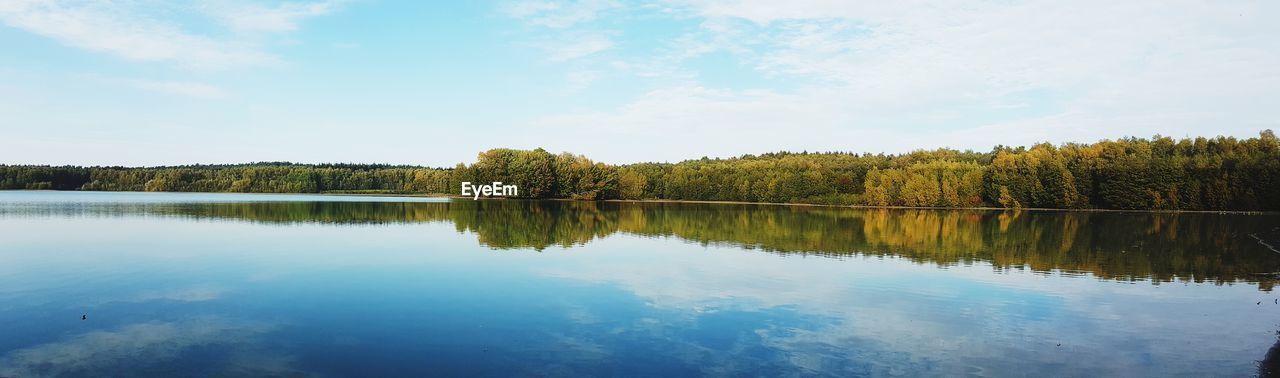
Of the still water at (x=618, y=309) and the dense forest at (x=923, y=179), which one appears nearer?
the still water at (x=618, y=309)

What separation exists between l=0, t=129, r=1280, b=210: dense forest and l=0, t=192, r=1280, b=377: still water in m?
62.8

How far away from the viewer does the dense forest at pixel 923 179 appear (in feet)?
264

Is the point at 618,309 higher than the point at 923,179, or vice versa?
the point at 923,179

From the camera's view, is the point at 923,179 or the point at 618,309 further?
the point at 923,179

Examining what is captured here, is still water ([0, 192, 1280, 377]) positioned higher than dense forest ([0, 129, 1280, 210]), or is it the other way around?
dense forest ([0, 129, 1280, 210])

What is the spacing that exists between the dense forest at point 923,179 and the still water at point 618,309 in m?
62.8

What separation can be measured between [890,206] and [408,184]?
4213 inches

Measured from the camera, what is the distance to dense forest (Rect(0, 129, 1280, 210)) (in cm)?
8038

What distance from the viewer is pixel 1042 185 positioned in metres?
87.9

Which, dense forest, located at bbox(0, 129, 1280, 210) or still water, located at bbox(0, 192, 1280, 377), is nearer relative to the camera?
still water, located at bbox(0, 192, 1280, 377)

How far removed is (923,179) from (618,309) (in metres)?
87.0

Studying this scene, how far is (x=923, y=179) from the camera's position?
306 ft

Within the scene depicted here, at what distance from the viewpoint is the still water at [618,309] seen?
10648 mm

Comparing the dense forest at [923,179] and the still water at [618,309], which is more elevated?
the dense forest at [923,179]
